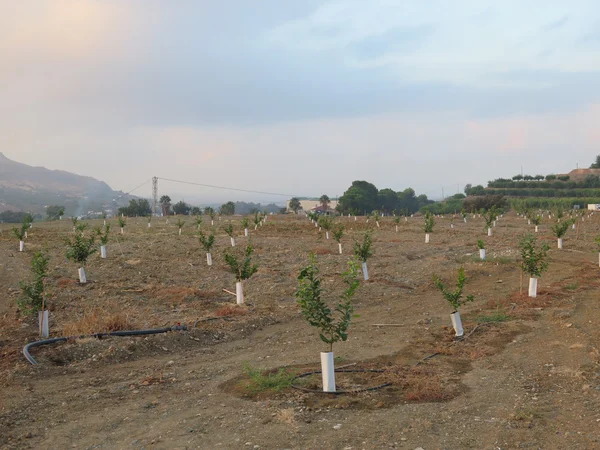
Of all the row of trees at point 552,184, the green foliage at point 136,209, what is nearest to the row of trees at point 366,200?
the row of trees at point 552,184

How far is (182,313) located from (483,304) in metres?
9.12

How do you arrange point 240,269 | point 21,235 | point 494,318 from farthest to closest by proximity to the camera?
point 21,235 < point 240,269 < point 494,318

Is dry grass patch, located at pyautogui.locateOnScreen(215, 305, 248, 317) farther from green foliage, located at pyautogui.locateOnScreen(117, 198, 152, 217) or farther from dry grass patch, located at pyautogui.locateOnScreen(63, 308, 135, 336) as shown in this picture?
green foliage, located at pyautogui.locateOnScreen(117, 198, 152, 217)

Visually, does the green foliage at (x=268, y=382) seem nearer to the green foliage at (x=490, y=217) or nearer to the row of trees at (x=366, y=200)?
the green foliage at (x=490, y=217)

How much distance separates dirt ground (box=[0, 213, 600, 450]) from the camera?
6715 millimetres

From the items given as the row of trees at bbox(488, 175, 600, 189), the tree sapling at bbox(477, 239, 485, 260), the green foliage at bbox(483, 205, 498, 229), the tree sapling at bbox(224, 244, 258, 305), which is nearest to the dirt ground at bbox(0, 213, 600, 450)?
the tree sapling at bbox(224, 244, 258, 305)

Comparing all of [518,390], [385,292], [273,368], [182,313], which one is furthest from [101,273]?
[518,390]

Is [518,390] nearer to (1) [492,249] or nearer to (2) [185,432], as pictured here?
(2) [185,432]

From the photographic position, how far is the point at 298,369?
31.3 ft

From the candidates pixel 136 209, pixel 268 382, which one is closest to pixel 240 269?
pixel 268 382

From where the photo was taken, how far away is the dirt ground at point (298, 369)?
6715 mm

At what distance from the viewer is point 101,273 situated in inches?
853

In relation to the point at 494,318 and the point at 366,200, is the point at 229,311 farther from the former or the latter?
the point at 366,200

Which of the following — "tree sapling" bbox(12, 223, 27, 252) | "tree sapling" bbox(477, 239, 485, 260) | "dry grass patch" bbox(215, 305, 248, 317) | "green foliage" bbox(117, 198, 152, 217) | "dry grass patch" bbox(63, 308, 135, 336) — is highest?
"green foliage" bbox(117, 198, 152, 217)
